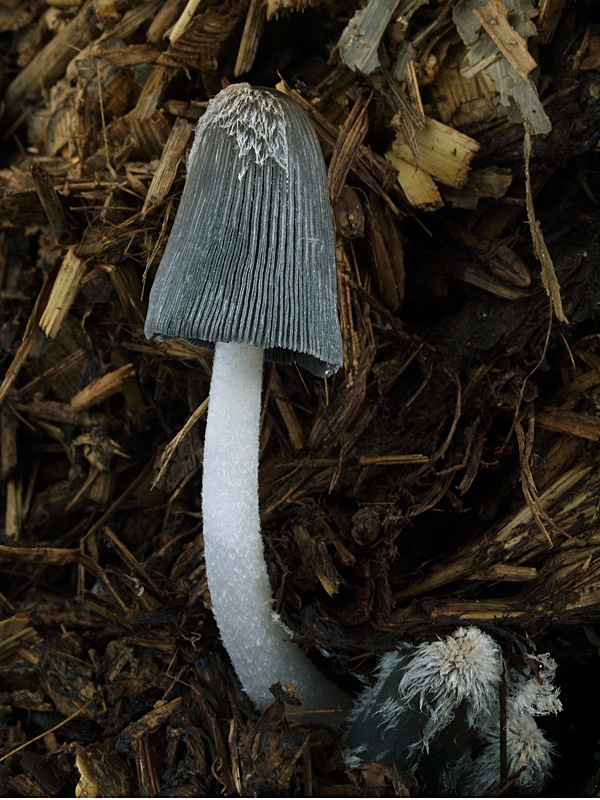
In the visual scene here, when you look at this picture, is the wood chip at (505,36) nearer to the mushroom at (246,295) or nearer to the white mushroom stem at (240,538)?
the mushroom at (246,295)

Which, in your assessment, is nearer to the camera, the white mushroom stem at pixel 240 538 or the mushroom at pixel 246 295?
the mushroom at pixel 246 295

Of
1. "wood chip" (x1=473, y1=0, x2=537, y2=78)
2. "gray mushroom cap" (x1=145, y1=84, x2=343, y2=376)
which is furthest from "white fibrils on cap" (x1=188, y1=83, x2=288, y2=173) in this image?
"wood chip" (x1=473, y1=0, x2=537, y2=78)

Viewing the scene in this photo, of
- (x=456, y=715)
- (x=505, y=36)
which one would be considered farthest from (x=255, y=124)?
(x=456, y=715)

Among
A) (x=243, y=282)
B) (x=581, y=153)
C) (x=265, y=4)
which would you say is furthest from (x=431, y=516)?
(x=265, y=4)

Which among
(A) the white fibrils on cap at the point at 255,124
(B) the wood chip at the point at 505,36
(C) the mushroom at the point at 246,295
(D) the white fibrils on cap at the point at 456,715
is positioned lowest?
(D) the white fibrils on cap at the point at 456,715

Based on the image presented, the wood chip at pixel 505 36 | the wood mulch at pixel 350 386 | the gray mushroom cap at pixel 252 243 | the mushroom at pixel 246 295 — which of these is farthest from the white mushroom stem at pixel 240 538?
the wood chip at pixel 505 36

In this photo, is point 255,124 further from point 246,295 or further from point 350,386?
point 350,386

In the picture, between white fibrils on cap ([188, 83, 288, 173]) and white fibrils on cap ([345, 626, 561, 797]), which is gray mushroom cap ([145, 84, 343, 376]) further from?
white fibrils on cap ([345, 626, 561, 797])

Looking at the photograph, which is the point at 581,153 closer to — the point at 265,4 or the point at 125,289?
the point at 265,4
